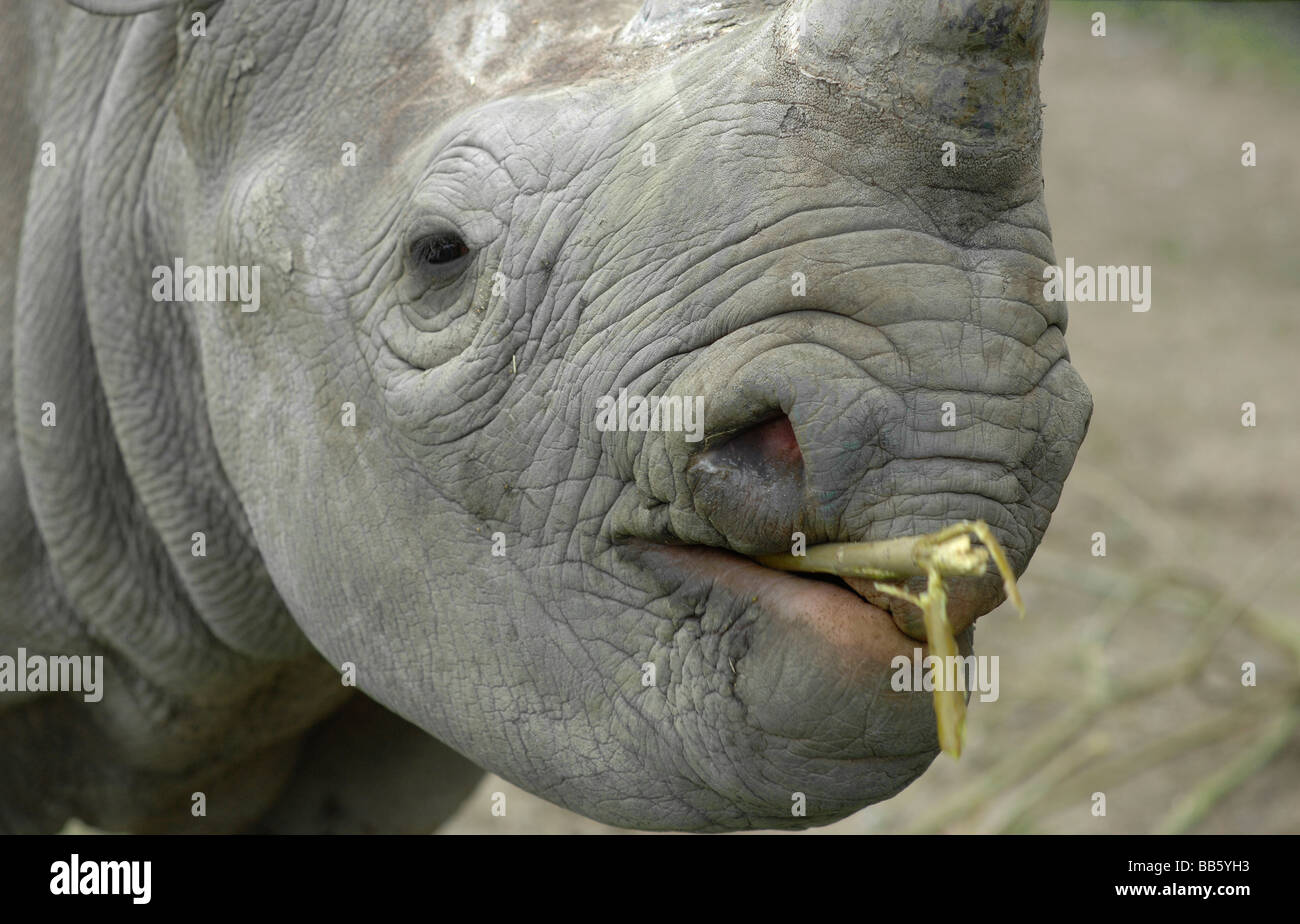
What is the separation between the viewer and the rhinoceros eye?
82.0 inches

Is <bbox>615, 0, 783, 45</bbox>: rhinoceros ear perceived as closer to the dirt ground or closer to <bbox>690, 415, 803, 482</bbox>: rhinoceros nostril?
<bbox>690, 415, 803, 482</bbox>: rhinoceros nostril

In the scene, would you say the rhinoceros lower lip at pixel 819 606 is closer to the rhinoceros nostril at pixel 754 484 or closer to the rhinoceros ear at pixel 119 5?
the rhinoceros nostril at pixel 754 484

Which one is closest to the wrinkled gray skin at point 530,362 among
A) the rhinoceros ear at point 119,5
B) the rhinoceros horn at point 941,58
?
the rhinoceros horn at point 941,58

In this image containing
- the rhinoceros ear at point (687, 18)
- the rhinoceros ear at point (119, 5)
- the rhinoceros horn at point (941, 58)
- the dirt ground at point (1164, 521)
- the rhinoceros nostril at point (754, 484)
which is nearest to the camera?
the rhinoceros horn at point (941, 58)

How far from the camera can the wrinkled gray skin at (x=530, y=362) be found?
1708 mm

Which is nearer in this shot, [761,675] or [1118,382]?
[761,675]

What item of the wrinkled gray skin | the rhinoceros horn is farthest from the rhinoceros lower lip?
the rhinoceros horn

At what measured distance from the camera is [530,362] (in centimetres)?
201

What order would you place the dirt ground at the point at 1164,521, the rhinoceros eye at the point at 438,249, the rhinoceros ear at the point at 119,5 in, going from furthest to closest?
1. the dirt ground at the point at 1164,521
2. the rhinoceros ear at the point at 119,5
3. the rhinoceros eye at the point at 438,249

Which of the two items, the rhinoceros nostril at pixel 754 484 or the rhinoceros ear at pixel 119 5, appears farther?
the rhinoceros ear at pixel 119 5

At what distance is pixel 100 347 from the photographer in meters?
2.64

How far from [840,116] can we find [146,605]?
5.27 ft
